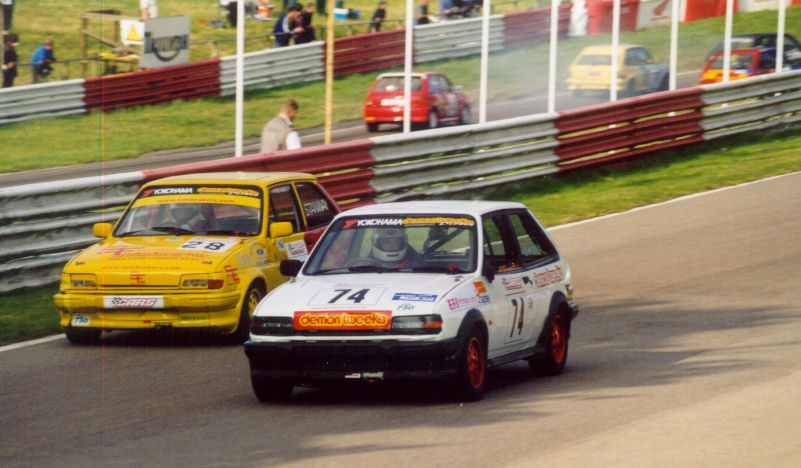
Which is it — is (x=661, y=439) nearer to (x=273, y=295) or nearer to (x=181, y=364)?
(x=273, y=295)

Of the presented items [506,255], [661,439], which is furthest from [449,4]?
[661,439]

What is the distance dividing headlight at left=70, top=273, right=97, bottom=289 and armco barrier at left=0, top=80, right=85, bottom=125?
18.5 metres

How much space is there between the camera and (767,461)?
287 inches

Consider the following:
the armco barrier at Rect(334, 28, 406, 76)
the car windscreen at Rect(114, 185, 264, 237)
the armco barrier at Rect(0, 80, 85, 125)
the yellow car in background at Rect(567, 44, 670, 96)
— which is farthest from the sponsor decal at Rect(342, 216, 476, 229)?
the armco barrier at Rect(334, 28, 406, 76)

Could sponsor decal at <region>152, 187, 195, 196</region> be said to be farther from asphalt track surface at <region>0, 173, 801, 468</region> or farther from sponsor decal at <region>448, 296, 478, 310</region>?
sponsor decal at <region>448, 296, 478, 310</region>

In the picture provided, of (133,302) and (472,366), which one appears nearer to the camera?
(472,366)

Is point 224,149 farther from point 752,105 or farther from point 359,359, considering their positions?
point 359,359

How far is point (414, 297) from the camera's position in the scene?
29.1 ft

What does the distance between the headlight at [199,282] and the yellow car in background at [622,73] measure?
24007 mm

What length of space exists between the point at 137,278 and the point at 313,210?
231 centimetres

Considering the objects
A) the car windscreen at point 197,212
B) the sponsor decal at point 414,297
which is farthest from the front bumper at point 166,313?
the sponsor decal at point 414,297

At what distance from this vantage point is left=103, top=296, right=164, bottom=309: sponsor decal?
11.5 meters

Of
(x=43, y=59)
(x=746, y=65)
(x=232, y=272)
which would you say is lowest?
(x=232, y=272)

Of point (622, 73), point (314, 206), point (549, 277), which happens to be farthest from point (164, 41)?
point (549, 277)
